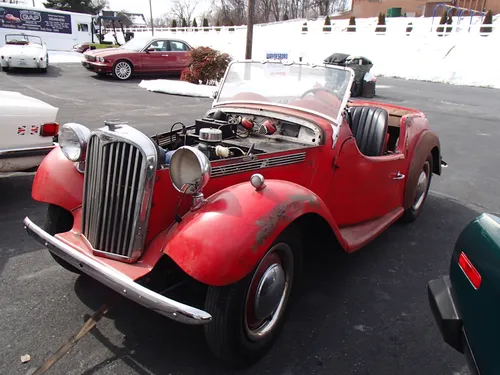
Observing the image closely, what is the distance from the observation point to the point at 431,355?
2.55m

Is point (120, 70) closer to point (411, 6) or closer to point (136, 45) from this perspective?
point (136, 45)

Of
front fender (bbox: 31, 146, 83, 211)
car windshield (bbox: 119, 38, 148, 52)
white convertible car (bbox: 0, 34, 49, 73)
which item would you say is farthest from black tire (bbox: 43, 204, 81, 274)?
white convertible car (bbox: 0, 34, 49, 73)

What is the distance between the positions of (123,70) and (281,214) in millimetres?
14785

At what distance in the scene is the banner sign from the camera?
24750 mm

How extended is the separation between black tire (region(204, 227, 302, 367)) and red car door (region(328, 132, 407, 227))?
100 centimetres

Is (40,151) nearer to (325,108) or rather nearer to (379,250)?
(325,108)

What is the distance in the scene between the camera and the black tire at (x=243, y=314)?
2170 mm

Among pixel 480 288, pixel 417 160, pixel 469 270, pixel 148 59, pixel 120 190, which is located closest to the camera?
pixel 480 288

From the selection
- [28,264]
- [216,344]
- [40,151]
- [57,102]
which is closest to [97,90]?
[57,102]

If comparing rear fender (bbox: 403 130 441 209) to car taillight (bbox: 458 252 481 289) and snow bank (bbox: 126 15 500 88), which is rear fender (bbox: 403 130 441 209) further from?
snow bank (bbox: 126 15 500 88)

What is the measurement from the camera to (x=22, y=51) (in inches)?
615

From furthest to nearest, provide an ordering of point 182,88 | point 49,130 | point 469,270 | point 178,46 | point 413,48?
point 413,48 → point 178,46 → point 182,88 → point 49,130 → point 469,270

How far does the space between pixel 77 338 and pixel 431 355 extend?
224 cm

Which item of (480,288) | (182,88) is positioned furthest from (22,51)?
(480,288)
